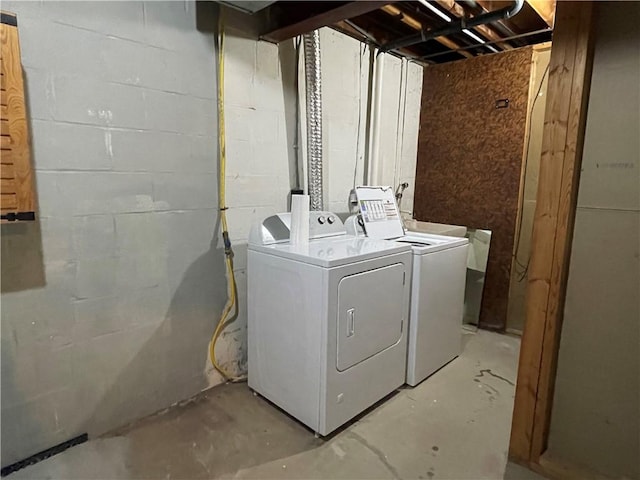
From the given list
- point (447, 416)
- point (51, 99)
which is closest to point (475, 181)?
point (447, 416)

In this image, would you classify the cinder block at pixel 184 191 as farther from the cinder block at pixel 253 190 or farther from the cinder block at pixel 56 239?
the cinder block at pixel 56 239

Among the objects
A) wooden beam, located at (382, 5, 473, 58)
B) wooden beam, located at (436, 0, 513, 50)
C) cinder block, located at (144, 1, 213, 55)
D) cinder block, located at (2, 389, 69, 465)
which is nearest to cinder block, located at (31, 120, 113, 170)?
cinder block, located at (144, 1, 213, 55)

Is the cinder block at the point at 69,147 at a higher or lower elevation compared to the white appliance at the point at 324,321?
higher

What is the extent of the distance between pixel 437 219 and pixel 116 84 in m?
2.88

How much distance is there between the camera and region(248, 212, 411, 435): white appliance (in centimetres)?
189

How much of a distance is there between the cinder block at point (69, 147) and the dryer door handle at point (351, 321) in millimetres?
1370

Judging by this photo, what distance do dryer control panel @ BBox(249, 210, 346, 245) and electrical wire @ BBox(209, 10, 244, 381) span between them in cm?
19

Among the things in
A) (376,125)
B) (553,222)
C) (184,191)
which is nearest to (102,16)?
(184,191)

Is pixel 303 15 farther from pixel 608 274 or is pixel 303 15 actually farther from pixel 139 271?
pixel 608 274

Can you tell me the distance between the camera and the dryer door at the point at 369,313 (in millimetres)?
1926

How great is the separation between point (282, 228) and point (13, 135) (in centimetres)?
131

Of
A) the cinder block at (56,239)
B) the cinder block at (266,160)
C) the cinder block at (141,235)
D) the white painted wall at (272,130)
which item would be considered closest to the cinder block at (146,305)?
the cinder block at (141,235)

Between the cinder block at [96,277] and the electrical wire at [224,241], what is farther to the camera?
the electrical wire at [224,241]

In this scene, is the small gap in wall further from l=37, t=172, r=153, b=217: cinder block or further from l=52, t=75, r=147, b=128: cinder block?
l=52, t=75, r=147, b=128: cinder block
